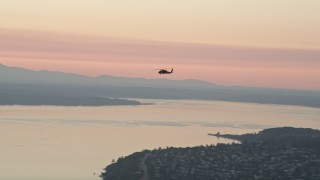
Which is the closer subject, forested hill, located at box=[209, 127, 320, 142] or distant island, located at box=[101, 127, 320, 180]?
distant island, located at box=[101, 127, 320, 180]

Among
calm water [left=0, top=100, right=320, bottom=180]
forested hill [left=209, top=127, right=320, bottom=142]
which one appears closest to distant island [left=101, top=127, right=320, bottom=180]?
calm water [left=0, top=100, right=320, bottom=180]

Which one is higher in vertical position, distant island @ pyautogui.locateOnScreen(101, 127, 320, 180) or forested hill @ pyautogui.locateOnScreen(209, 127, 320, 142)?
forested hill @ pyautogui.locateOnScreen(209, 127, 320, 142)

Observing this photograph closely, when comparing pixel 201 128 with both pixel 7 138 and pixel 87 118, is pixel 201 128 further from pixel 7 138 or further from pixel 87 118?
pixel 7 138

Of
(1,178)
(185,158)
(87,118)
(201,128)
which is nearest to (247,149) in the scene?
(185,158)

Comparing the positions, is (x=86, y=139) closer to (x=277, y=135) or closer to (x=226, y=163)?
(x=277, y=135)

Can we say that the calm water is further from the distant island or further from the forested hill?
the distant island

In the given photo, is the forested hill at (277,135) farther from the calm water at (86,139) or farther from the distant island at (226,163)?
the distant island at (226,163)

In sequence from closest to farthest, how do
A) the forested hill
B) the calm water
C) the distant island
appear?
the distant island, the calm water, the forested hill

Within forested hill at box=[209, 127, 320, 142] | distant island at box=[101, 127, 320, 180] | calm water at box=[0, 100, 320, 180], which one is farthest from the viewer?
forested hill at box=[209, 127, 320, 142]

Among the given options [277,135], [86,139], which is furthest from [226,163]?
[277,135]

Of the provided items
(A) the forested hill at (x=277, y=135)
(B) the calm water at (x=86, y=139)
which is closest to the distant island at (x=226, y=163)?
(B) the calm water at (x=86, y=139)
